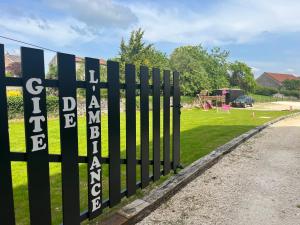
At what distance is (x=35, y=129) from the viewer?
295 cm

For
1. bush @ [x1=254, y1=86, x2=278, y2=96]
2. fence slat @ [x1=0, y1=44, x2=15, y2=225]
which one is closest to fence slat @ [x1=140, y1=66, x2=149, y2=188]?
fence slat @ [x1=0, y1=44, x2=15, y2=225]

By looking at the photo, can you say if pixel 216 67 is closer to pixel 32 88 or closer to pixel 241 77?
pixel 241 77

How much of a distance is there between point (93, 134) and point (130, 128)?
0.93 m

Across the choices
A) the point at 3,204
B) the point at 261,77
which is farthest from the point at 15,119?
the point at 261,77

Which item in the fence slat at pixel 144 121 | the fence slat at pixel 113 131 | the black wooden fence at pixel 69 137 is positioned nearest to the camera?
the black wooden fence at pixel 69 137

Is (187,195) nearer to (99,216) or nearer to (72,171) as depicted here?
(99,216)

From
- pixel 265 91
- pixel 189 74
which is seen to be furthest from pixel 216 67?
pixel 265 91

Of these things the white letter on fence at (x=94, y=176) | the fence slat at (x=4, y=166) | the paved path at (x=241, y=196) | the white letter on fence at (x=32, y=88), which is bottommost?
the paved path at (x=241, y=196)

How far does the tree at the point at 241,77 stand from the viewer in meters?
72.4

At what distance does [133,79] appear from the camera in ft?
14.9

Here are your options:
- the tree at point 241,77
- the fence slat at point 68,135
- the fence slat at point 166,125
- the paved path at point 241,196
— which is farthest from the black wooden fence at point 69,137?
the tree at point 241,77

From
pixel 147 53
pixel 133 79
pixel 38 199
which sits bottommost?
pixel 38 199

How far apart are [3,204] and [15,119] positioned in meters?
18.2

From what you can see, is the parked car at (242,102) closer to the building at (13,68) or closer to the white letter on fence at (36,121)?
the building at (13,68)
